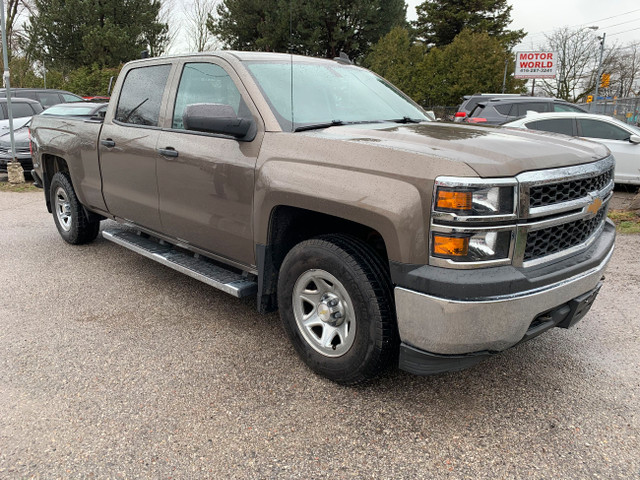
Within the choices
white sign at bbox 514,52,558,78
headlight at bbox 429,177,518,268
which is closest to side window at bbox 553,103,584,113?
headlight at bbox 429,177,518,268

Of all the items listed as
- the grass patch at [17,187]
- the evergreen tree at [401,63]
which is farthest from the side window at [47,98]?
the evergreen tree at [401,63]

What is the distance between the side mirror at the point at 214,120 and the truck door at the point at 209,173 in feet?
0.49

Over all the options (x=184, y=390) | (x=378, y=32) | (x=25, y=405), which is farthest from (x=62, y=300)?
(x=378, y=32)

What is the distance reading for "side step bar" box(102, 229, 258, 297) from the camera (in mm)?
3498

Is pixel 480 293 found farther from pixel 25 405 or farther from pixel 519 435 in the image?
pixel 25 405

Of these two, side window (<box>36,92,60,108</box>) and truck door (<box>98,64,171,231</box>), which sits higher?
side window (<box>36,92,60,108</box>)

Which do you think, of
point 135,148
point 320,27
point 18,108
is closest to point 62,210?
point 135,148

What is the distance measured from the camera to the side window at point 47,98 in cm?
1474

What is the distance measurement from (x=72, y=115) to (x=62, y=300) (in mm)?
2393

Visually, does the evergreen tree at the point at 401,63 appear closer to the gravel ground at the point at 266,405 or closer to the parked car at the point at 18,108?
the parked car at the point at 18,108

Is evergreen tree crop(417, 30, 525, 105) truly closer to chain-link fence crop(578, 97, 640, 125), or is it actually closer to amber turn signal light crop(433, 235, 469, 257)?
chain-link fence crop(578, 97, 640, 125)

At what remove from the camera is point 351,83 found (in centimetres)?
396

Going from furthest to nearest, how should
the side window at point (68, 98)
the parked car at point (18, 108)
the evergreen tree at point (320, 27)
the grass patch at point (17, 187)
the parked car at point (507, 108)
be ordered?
the evergreen tree at point (320, 27) < the side window at point (68, 98) < the parked car at point (18, 108) < the parked car at point (507, 108) < the grass patch at point (17, 187)

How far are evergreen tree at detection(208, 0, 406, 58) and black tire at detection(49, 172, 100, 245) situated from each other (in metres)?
19.3
